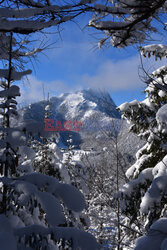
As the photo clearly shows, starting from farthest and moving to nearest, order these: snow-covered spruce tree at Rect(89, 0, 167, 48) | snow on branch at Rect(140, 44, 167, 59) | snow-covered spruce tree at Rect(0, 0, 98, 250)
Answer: snow on branch at Rect(140, 44, 167, 59) < snow-covered spruce tree at Rect(89, 0, 167, 48) < snow-covered spruce tree at Rect(0, 0, 98, 250)

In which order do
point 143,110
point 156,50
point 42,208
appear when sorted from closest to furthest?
1. point 42,208
2. point 156,50
3. point 143,110

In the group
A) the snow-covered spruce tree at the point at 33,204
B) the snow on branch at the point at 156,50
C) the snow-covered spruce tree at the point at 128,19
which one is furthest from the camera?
the snow on branch at the point at 156,50

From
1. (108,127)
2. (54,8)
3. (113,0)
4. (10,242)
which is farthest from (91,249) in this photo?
(108,127)

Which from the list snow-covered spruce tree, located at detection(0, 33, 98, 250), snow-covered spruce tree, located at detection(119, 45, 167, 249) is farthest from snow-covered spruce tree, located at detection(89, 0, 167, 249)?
snow-covered spruce tree, located at detection(0, 33, 98, 250)

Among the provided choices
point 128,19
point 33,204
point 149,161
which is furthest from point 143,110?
point 33,204

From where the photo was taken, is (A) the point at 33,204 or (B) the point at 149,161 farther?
(B) the point at 149,161

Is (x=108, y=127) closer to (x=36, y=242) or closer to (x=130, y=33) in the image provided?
(x=130, y=33)

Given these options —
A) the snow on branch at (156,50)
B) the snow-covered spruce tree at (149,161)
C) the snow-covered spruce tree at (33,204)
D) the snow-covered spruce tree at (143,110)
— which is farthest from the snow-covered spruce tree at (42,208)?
the snow on branch at (156,50)

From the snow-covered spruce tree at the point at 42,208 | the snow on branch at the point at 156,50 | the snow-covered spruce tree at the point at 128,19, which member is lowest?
the snow-covered spruce tree at the point at 42,208

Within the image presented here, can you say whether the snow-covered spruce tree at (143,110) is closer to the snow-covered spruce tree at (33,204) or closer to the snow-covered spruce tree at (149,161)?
the snow-covered spruce tree at (149,161)

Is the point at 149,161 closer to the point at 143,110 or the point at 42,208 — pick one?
the point at 143,110

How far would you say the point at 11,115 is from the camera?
78.6 inches

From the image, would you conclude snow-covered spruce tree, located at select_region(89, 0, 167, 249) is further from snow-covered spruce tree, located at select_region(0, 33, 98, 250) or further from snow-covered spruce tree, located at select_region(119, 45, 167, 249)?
snow-covered spruce tree, located at select_region(0, 33, 98, 250)

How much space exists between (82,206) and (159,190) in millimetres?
2060
